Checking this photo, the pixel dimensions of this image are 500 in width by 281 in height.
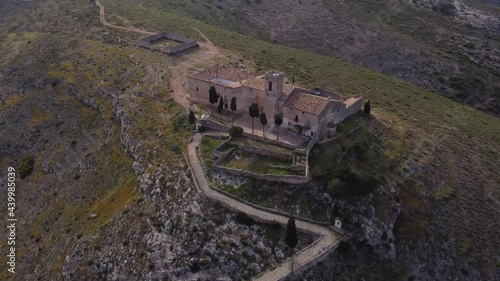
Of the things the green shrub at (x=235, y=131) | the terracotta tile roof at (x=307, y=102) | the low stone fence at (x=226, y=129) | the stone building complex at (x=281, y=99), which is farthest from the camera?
the stone building complex at (x=281, y=99)

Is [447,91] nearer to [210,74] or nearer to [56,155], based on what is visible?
[210,74]

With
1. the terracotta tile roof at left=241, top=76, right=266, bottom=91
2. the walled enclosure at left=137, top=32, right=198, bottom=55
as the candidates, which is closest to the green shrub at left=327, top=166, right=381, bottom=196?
the terracotta tile roof at left=241, top=76, right=266, bottom=91

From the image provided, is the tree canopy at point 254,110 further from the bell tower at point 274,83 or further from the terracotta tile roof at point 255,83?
the terracotta tile roof at point 255,83

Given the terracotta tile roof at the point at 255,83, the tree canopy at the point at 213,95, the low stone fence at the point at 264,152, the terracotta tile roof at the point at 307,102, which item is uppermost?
the terracotta tile roof at the point at 255,83

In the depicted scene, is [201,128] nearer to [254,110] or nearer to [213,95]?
[213,95]

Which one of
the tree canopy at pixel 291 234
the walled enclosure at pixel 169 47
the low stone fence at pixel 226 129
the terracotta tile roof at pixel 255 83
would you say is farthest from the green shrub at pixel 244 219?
the walled enclosure at pixel 169 47

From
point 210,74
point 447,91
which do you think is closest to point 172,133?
point 210,74
